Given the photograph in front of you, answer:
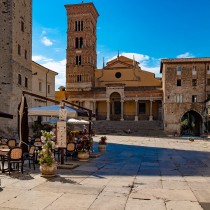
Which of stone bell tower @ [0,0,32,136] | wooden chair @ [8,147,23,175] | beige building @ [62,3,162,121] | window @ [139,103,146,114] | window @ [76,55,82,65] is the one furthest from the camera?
window @ [76,55,82,65]

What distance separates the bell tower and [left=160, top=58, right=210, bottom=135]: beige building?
52.5ft

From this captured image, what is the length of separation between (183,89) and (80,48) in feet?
73.2

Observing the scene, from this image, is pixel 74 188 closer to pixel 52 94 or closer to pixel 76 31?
pixel 52 94

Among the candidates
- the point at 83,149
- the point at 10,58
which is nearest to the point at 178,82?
the point at 10,58

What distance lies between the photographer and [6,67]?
2600 cm

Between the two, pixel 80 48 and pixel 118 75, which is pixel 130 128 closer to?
pixel 118 75

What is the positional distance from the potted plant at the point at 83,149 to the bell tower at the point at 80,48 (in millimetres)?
41704

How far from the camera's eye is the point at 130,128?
46406 millimetres

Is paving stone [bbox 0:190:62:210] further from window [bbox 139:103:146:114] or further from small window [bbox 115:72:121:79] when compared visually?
small window [bbox 115:72:121:79]

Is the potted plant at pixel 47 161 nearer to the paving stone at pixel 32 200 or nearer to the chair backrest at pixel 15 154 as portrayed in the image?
the chair backrest at pixel 15 154

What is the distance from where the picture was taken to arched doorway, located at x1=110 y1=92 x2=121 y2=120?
2082 inches

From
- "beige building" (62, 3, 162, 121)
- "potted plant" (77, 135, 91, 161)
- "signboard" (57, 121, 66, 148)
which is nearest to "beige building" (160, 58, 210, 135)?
"beige building" (62, 3, 162, 121)

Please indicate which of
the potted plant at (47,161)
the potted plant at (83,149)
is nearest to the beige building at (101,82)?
the potted plant at (83,149)

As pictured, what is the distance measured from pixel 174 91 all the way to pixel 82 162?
35.5 metres
